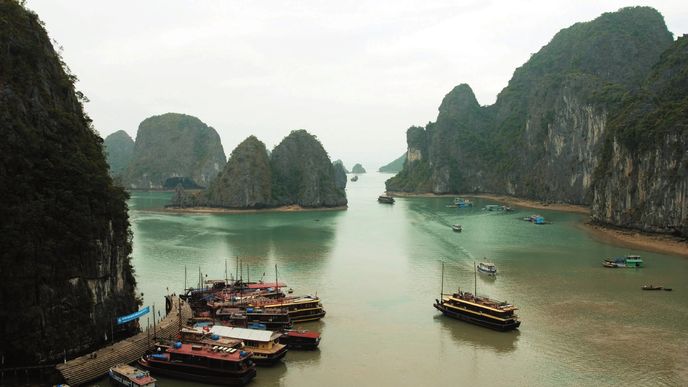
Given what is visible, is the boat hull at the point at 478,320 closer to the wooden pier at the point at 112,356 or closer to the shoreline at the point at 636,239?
the wooden pier at the point at 112,356

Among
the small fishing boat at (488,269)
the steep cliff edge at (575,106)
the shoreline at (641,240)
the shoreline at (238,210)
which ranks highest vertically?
the steep cliff edge at (575,106)

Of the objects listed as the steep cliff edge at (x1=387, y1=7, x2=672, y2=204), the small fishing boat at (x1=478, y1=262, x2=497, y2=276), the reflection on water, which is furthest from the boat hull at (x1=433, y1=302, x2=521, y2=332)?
the steep cliff edge at (x1=387, y1=7, x2=672, y2=204)

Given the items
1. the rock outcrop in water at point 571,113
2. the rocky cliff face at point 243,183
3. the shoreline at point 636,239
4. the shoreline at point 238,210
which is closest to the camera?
the shoreline at point 636,239

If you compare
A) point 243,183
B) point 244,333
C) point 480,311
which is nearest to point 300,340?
point 244,333

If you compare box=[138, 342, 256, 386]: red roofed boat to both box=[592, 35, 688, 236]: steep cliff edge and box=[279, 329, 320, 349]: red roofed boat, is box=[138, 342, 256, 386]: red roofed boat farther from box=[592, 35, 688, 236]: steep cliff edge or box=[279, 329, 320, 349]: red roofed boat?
box=[592, 35, 688, 236]: steep cliff edge

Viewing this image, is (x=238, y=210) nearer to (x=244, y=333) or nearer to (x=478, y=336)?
(x=478, y=336)

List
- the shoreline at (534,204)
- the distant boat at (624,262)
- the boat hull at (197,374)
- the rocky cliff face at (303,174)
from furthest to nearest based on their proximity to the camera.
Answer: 1. the rocky cliff face at (303,174)
2. the shoreline at (534,204)
3. the distant boat at (624,262)
4. the boat hull at (197,374)

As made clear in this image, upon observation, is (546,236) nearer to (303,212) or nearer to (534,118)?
(303,212)

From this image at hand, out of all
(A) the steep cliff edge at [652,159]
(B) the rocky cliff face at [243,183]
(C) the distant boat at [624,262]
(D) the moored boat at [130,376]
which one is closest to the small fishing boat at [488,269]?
(C) the distant boat at [624,262]
